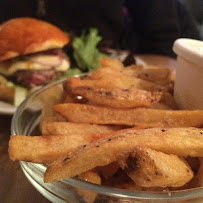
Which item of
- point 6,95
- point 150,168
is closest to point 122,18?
point 6,95

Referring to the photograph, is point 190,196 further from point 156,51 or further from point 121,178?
point 156,51

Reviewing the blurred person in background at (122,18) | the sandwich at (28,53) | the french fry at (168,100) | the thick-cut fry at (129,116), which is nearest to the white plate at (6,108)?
the sandwich at (28,53)

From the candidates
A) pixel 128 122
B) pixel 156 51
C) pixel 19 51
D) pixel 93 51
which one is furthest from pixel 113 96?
pixel 156 51

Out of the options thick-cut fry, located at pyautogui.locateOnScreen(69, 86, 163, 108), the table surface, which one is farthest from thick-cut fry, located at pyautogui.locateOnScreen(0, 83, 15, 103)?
thick-cut fry, located at pyautogui.locateOnScreen(69, 86, 163, 108)

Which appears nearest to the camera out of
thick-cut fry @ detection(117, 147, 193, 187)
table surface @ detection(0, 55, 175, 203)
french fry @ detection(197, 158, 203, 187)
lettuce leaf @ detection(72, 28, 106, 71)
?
thick-cut fry @ detection(117, 147, 193, 187)

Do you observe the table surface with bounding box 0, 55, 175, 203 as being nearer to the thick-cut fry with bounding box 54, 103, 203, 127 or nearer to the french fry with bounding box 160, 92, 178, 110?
the thick-cut fry with bounding box 54, 103, 203, 127

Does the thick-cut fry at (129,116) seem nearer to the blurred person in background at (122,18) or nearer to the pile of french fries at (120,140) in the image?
the pile of french fries at (120,140)
